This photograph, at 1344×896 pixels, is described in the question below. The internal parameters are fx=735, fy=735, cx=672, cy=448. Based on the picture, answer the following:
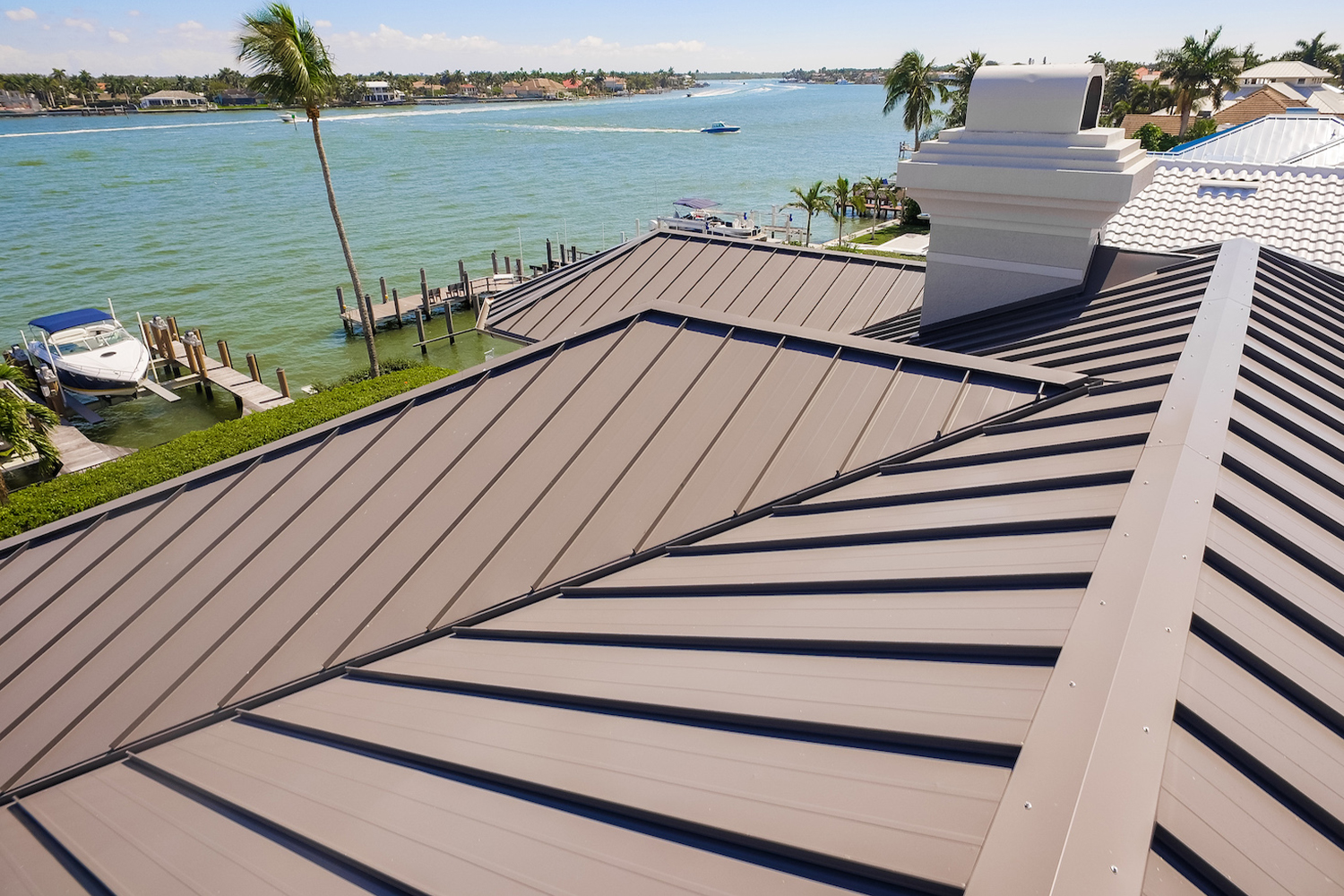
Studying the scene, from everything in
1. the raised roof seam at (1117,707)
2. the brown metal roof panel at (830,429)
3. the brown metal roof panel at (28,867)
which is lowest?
the brown metal roof panel at (28,867)

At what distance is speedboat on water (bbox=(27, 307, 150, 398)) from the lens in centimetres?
2819

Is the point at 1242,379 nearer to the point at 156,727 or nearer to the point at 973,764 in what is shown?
the point at 973,764

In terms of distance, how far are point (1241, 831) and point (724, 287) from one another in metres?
12.5

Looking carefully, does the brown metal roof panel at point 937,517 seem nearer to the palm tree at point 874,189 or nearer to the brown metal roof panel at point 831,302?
the brown metal roof panel at point 831,302

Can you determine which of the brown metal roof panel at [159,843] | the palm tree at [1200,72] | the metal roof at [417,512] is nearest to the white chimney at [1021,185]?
Answer: the metal roof at [417,512]

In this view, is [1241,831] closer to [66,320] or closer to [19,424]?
[19,424]

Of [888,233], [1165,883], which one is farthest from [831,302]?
[888,233]

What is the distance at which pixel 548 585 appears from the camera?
602 centimetres

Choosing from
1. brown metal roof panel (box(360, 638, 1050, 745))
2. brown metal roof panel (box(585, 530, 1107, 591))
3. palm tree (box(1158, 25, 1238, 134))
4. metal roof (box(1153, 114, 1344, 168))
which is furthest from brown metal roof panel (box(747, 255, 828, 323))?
palm tree (box(1158, 25, 1238, 134))

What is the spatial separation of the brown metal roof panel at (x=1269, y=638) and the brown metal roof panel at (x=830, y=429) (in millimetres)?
2929

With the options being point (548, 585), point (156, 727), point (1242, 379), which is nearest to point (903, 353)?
point (1242, 379)

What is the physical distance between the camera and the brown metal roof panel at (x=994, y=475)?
4.88 meters

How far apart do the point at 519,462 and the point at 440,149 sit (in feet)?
387

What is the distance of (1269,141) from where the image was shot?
28.0 metres
